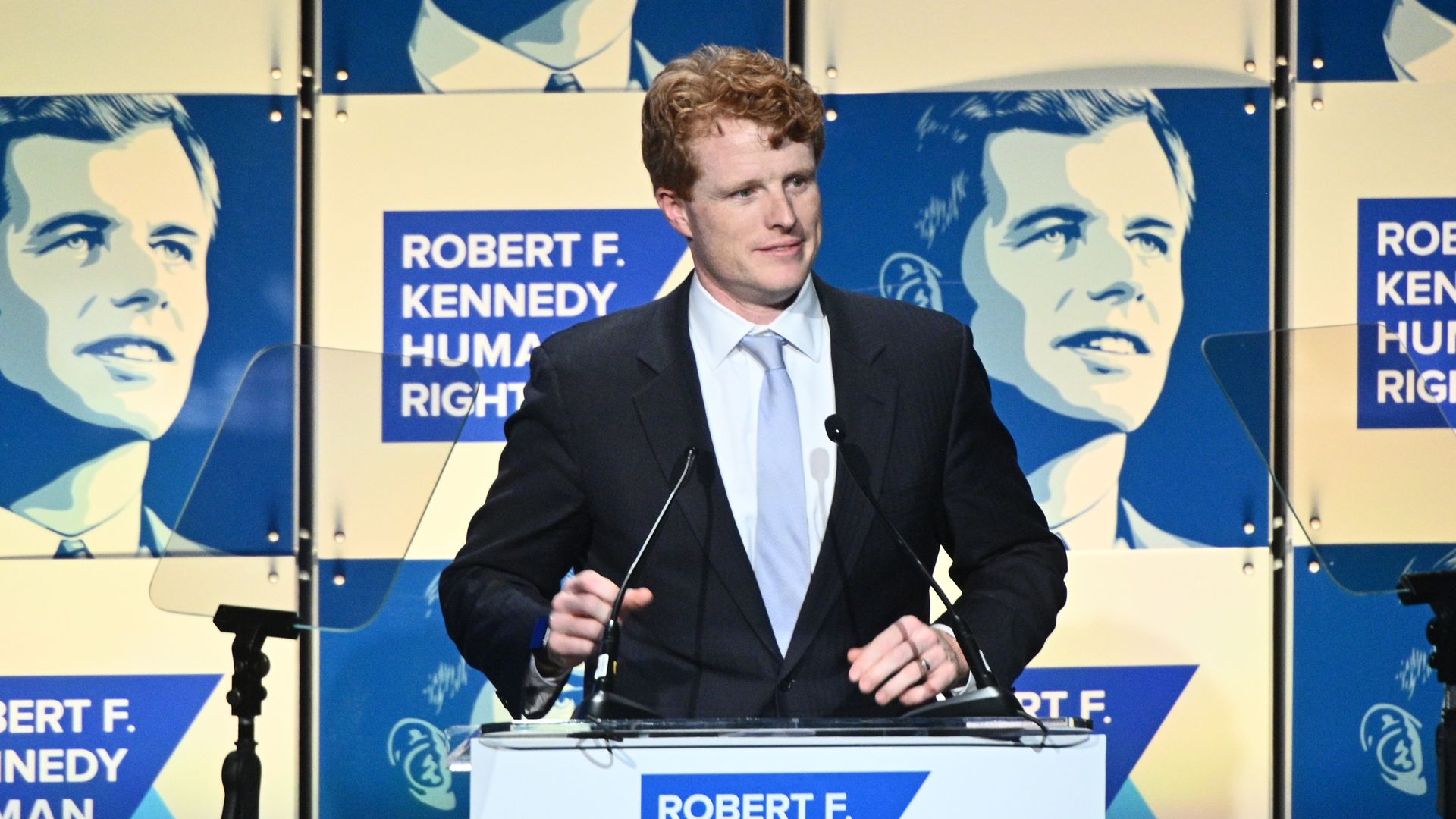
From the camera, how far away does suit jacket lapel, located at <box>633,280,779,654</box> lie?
2184mm

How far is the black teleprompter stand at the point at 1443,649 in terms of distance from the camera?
2.21 meters

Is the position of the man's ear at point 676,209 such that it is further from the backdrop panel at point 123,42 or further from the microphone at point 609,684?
the backdrop panel at point 123,42

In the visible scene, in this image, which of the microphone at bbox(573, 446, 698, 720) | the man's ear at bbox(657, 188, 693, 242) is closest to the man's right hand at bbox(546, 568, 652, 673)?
the microphone at bbox(573, 446, 698, 720)

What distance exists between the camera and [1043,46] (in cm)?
362

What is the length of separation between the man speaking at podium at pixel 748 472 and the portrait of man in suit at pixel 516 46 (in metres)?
1.28

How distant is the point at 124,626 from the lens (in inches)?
140

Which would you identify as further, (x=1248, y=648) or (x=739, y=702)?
(x=1248, y=648)

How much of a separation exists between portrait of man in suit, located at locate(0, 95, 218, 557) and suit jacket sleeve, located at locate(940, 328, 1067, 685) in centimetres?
199

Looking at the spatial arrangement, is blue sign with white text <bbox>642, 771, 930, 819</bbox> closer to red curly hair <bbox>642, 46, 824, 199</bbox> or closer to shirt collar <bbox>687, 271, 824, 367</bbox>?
shirt collar <bbox>687, 271, 824, 367</bbox>

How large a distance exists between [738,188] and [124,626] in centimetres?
208

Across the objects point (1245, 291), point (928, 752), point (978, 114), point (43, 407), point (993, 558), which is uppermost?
point (978, 114)

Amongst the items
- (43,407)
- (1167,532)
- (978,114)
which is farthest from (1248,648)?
(43,407)

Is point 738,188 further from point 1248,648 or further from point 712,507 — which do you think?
point 1248,648

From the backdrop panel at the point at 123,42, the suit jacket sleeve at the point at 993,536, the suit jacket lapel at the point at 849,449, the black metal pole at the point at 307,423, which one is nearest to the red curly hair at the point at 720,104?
the suit jacket lapel at the point at 849,449
